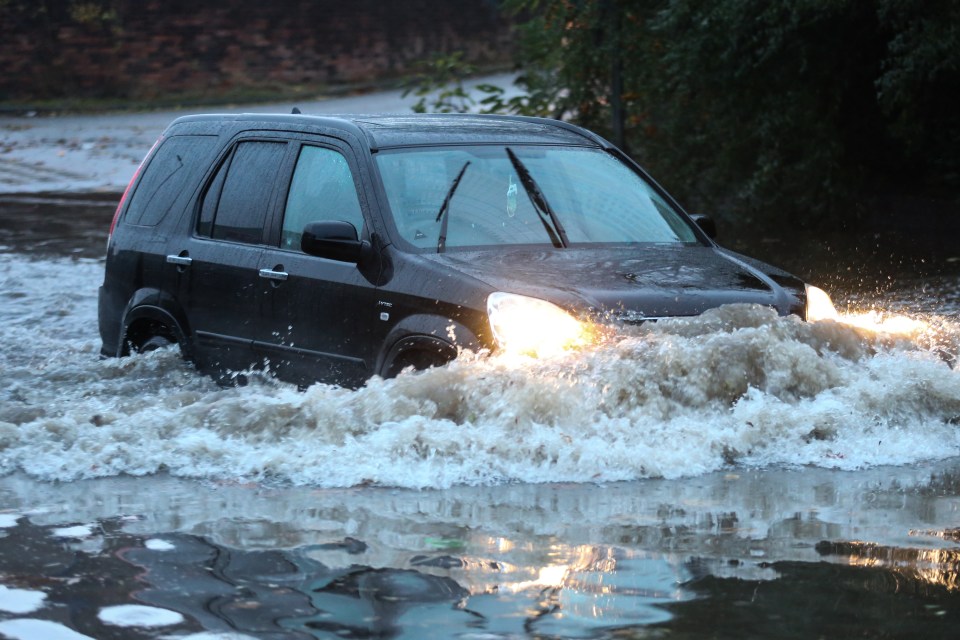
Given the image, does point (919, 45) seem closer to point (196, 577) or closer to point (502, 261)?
point (502, 261)

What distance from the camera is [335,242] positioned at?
7148mm

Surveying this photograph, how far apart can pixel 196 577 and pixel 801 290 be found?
3750 millimetres

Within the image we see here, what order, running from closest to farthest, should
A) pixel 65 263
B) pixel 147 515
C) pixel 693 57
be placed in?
pixel 147 515
pixel 693 57
pixel 65 263

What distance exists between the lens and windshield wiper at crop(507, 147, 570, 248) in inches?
296

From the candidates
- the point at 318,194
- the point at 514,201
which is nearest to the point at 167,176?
the point at 318,194

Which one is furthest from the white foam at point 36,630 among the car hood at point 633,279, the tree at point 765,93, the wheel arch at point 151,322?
the tree at point 765,93

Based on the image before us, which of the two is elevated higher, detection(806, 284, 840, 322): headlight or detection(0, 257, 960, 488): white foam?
detection(806, 284, 840, 322): headlight

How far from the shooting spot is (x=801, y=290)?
755 cm

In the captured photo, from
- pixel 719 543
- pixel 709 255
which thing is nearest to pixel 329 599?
pixel 719 543

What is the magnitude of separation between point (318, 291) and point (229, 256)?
2.74ft

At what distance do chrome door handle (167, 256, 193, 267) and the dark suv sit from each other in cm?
1

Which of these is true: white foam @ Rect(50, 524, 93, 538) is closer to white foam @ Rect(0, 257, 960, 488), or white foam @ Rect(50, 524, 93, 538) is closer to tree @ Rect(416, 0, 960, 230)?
white foam @ Rect(0, 257, 960, 488)

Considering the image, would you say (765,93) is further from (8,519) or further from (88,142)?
(88,142)

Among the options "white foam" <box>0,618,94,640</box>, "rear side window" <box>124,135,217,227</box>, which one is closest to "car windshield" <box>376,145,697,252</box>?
"rear side window" <box>124,135,217,227</box>
